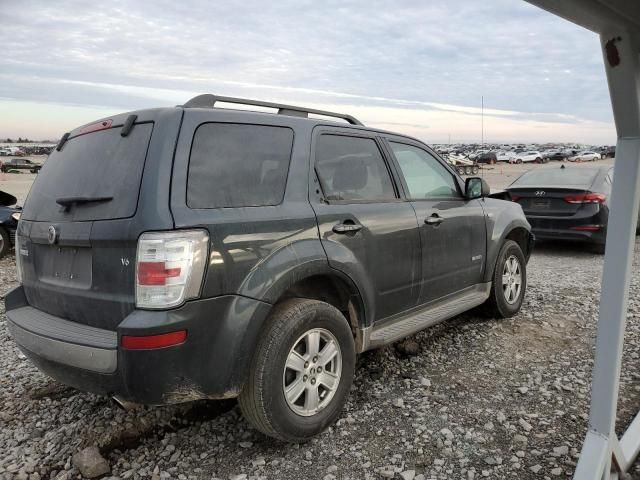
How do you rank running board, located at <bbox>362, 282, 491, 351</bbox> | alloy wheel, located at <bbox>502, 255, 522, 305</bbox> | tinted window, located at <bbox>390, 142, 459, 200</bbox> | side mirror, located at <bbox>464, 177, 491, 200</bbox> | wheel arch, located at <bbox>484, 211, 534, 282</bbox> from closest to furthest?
1. running board, located at <bbox>362, 282, 491, 351</bbox>
2. tinted window, located at <bbox>390, 142, 459, 200</bbox>
3. side mirror, located at <bbox>464, 177, 491, 200</bbox>
4. wheel arch, located at <bbox>484, 211, 534, 282</bbox>
5. alloy wheel, located at <bbox>502, 255, 522, 305</bbox>

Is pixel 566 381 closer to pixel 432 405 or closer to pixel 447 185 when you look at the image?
pixel 432 405

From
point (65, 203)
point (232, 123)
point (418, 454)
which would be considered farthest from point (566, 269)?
point (65, 203)

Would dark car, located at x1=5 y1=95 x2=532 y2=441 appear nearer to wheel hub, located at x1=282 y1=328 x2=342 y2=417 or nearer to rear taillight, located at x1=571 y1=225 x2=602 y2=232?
wheel hub, located at x1=282 y1=328 x2=342 y2=417

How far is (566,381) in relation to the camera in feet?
11.6

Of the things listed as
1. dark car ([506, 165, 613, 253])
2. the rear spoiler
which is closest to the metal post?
dark car ([506, 165, 613, 253])

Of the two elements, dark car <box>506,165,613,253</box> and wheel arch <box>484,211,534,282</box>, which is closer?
wheel arch <box>484,211,534,282</box>

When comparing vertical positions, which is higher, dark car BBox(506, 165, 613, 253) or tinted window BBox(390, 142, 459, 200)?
tinted window BBox(390, 142, 459, 200)

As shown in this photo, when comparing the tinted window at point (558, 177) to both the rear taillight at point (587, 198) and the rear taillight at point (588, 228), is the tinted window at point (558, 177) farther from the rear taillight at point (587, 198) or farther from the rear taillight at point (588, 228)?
the rear taillight at point (588, 228)

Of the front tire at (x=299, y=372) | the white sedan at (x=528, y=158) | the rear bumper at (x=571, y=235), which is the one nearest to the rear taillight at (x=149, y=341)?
the front tire at (x=299, y=372)

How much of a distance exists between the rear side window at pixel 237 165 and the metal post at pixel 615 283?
1647 millimetres

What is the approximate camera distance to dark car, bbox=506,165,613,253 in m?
7.69

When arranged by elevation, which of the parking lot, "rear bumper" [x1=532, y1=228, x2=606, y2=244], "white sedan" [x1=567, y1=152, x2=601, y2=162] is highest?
"rear bumper" [x1=532, y1=228, x2=606, y2=244]

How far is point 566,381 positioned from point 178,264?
2.84 metres

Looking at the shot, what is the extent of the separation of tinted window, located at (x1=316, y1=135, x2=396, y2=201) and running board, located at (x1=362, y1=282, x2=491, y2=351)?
2.86 feet
